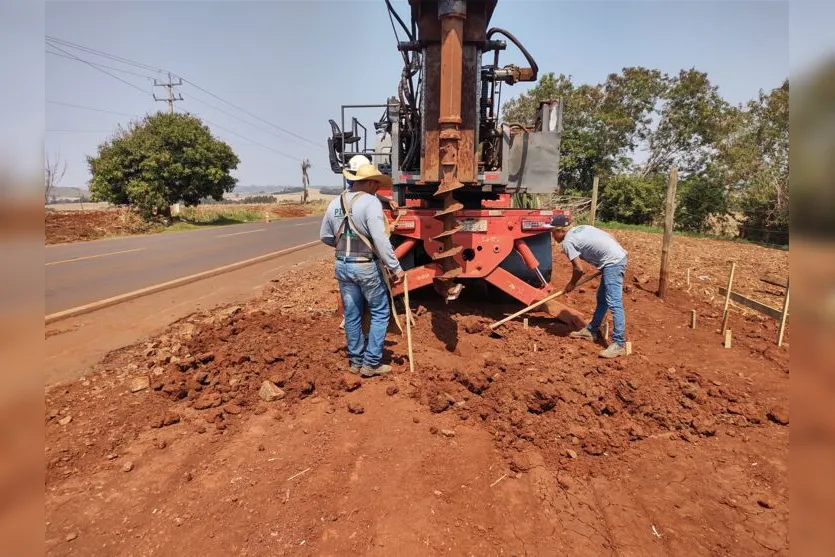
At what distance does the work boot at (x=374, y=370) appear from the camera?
4.33m

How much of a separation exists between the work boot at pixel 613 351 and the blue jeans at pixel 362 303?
7.82 feet

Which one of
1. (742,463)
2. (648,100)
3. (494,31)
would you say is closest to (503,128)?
(494,31)

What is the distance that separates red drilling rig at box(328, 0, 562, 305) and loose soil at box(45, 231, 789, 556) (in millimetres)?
965

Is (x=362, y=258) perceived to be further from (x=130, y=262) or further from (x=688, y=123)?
(x=688, y=123)

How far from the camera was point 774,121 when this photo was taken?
2344cm

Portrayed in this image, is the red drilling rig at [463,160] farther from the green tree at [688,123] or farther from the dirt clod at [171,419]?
the green tree at [688,123]

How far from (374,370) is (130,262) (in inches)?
368

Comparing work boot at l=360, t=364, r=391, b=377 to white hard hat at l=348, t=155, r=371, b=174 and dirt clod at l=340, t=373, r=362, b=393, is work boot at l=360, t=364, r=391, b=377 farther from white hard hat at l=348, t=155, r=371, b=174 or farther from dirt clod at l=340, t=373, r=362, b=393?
white hard hat at l=348, t=155, r=371, b=174

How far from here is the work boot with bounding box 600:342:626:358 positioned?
493cm

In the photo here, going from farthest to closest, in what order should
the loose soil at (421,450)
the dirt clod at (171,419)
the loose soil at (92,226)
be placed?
the loose soil at (92,226) → the dirt clod at (171,419) → the loose soil at (421,450)

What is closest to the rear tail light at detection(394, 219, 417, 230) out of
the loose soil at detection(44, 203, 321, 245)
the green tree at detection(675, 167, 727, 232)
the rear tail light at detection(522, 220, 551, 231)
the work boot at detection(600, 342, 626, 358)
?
the rear tail light at detection(522, 220, 551, 231)

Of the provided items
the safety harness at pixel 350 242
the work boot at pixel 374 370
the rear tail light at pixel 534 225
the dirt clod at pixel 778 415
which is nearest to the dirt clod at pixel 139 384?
the work boot at pixel 374 370
